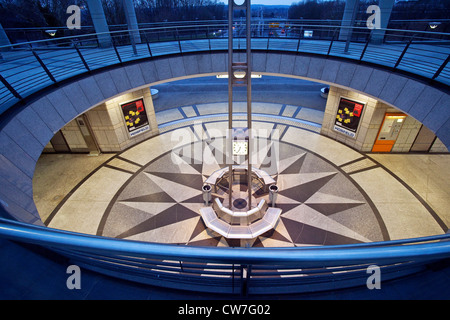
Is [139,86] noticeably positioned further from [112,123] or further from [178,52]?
[112,123]

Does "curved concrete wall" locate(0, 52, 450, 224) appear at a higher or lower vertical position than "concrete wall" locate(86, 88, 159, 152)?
higher

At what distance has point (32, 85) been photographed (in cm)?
662

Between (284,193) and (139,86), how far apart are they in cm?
753

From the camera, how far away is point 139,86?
9.33 m

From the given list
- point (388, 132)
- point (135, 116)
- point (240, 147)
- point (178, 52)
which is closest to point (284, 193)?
point (240, 147)

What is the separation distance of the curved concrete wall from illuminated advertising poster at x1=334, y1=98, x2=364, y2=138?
2277 millimetres

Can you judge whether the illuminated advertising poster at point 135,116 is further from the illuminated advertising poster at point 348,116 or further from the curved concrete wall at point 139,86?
the illuminated advertising poster at point 348,116

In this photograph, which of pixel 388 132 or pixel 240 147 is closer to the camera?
pixel 240 147

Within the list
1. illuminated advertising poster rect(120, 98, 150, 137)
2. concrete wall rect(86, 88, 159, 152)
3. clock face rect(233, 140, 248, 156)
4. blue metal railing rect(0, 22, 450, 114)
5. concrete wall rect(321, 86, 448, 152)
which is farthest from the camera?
illuminated advertising poster rect(120, 98, 150, 137)

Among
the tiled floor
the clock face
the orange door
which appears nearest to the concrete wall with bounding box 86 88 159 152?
the tiled floor

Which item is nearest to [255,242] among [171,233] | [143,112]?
[171,233]

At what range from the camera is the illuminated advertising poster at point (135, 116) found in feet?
36.3

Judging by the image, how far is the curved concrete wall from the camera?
14.7 ft

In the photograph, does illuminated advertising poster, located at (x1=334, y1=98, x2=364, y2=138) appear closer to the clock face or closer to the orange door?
the orange door
